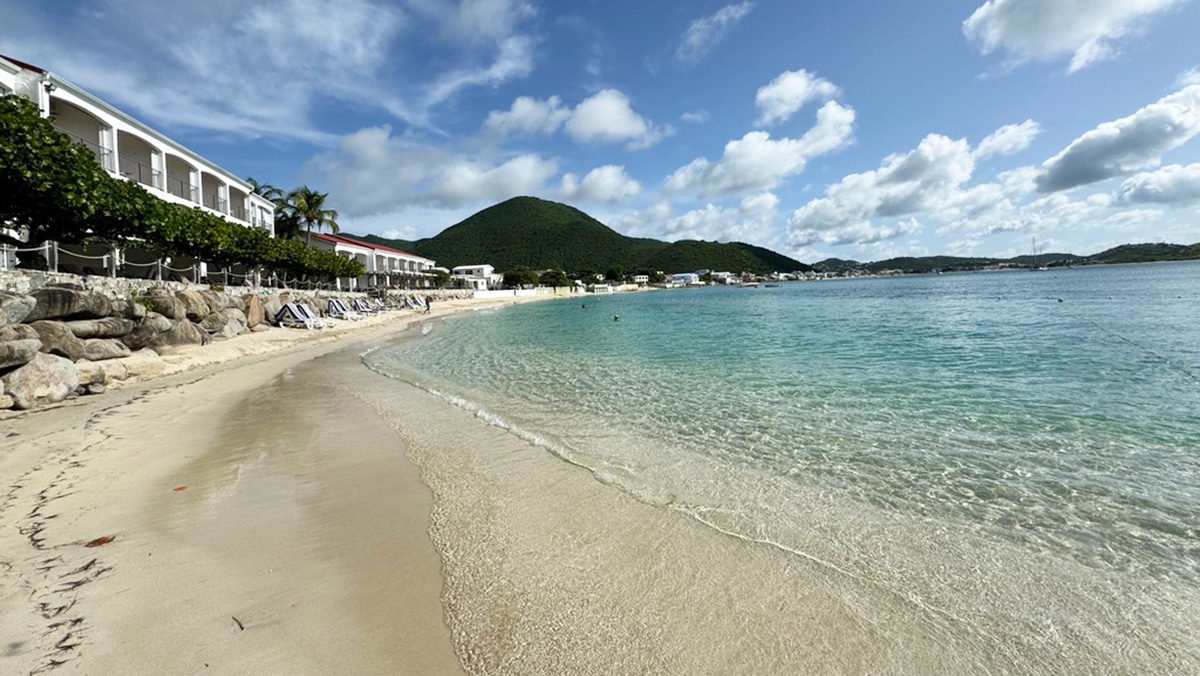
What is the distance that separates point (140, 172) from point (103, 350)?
2334cm

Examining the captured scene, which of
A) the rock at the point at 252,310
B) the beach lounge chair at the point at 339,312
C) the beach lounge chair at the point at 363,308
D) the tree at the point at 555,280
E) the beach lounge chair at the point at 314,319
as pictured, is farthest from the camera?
the tree at the point at 555,280

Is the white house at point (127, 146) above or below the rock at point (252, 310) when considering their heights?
above

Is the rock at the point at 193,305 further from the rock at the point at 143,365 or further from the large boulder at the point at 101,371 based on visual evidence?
the large boulder at the point at 101,371

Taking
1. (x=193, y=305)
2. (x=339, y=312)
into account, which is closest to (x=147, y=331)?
(x=193, y=305)

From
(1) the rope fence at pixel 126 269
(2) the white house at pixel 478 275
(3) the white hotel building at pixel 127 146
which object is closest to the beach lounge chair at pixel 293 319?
(1) the rope fence at pixel 126 269

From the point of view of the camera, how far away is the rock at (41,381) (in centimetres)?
956

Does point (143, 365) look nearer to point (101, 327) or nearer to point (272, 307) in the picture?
point (101, 327)

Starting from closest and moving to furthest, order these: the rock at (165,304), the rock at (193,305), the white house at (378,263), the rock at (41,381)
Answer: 1. the rock at (41,381)
2. the rock at (165,304)
3. the rock at (193,305)
4. the white house at (378,263)

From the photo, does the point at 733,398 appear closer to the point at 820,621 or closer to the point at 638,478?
the point at 638,478

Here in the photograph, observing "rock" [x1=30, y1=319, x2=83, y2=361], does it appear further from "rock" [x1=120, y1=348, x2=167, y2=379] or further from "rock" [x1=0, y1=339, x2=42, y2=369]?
"rock" [x1=0, y1=339, x2=42, y2=369]

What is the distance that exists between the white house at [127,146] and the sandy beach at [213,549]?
18.0m

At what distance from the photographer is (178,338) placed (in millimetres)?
17062

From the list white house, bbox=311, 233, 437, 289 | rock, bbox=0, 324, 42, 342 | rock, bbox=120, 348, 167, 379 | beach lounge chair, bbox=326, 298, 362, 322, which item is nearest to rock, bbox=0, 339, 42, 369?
rock, bbox=0, 324, 42, 342

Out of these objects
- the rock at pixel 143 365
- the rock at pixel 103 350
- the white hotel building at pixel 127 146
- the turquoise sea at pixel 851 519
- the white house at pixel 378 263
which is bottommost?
the turquoise sea at pixel 851 519
